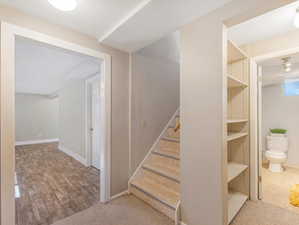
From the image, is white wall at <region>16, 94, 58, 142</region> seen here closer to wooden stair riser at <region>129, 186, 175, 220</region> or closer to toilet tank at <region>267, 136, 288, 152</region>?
wooden stair riser at <region>129, 186, 175, 220</region>

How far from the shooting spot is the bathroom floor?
2.07m

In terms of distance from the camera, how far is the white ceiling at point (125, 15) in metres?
1.33

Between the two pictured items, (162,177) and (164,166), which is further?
(164,166)

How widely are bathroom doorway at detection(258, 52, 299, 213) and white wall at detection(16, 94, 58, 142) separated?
798 cm

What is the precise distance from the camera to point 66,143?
481 centimetres

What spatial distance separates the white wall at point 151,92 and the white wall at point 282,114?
255 cm

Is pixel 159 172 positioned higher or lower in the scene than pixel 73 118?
lower

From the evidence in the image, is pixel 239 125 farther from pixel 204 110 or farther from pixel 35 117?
pixel 35 117

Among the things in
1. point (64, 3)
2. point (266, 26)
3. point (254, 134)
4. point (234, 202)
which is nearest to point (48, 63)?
point (64, 3)

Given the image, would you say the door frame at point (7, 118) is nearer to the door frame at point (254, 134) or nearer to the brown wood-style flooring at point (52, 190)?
the brown wood-style flooring at point (52, 190)

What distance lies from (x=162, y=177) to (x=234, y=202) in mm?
974

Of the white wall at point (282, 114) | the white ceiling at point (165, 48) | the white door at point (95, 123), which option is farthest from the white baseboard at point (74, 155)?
the white wall at point (282, 114)

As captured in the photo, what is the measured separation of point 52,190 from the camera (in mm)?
2445

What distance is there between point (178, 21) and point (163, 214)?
2223 millimetres
